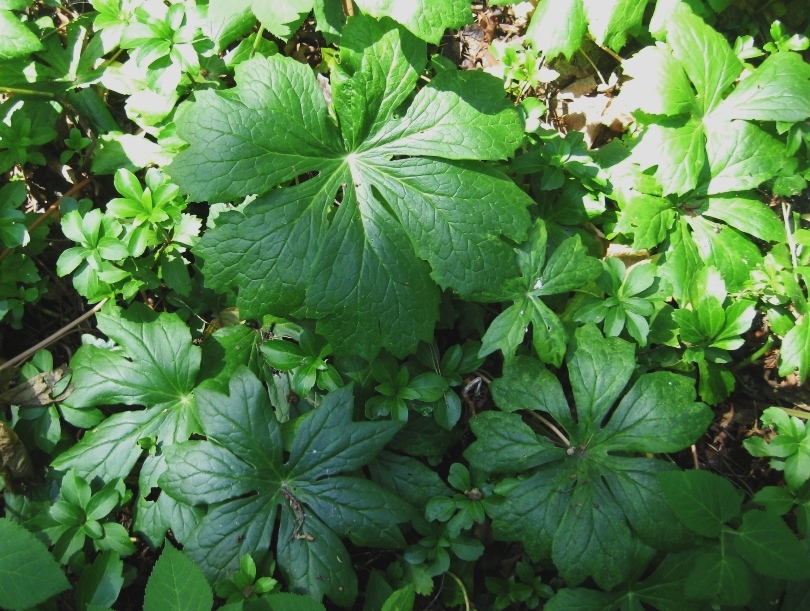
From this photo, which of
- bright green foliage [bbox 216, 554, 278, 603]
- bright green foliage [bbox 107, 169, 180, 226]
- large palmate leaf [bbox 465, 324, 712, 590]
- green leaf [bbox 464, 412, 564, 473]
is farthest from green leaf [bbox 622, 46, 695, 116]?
bright green foliage [bbox 216, 554, 278, 603]

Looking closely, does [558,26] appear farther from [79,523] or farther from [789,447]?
[79,523]

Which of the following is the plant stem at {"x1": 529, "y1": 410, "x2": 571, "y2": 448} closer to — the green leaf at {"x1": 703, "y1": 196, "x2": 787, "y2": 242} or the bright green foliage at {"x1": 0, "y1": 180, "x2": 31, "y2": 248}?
the green leaf at {"x1": 703, "y1": 196, "x2": 787, "y2": 242}

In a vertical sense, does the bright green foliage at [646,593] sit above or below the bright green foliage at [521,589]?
above

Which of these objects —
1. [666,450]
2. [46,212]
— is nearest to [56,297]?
[46,212]

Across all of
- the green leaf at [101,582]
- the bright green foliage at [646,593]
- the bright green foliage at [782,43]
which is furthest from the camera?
the bright green foliage at [782,43]

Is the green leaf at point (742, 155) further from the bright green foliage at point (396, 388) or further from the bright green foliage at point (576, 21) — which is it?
the bright green foliage at point (396, 388)

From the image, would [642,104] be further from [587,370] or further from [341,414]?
[341,414]

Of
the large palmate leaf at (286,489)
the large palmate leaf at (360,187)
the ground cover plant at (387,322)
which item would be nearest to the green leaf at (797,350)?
the ground cover plant at (387,322)
